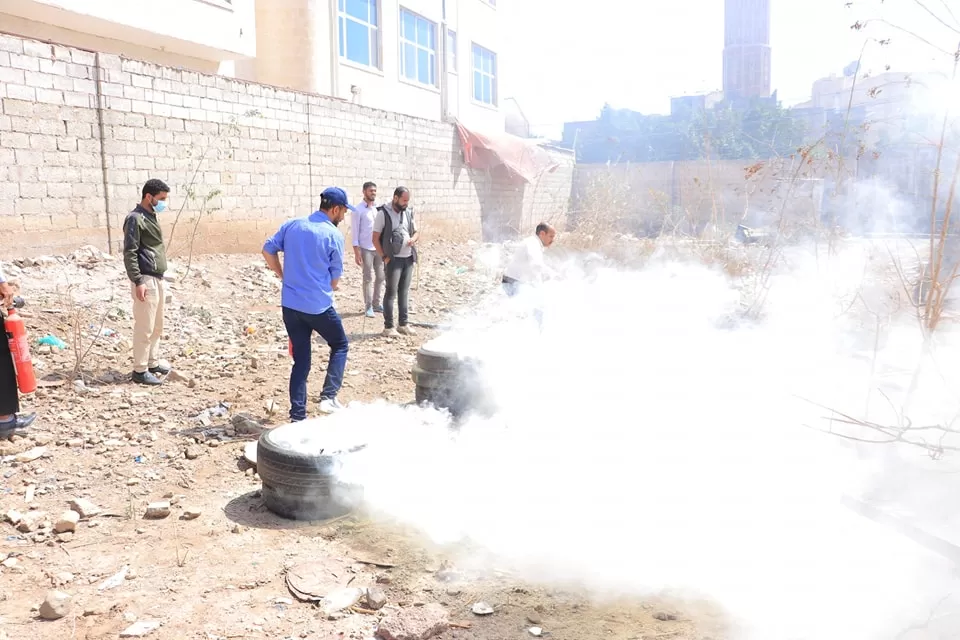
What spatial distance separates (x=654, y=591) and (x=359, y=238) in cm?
610

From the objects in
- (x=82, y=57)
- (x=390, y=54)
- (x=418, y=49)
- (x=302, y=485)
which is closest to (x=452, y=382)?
(x=302, y=485)

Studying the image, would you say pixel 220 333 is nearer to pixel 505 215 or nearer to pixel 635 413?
pixel 635 413

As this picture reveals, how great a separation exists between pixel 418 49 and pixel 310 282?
1742 cm

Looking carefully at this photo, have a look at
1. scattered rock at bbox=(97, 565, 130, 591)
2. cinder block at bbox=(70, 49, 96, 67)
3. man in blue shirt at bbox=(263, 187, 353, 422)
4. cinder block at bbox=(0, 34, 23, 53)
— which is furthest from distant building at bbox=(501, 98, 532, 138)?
scattered rock at bbox=(97, 565, 130, 591)

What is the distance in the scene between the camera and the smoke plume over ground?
3.05 m

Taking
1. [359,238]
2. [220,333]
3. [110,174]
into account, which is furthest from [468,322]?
[110,174]

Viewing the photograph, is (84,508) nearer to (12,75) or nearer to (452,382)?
(452,382)

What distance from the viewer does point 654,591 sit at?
10.00 feet

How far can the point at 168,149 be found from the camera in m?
9.85

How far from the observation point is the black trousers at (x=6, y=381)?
15.1 feet

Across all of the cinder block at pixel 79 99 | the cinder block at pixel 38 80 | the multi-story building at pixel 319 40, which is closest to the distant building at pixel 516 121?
the multi-story building at pixel 319 40

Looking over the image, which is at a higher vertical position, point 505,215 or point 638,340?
point 505,215

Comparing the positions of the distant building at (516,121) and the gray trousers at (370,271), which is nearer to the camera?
the gray trousers at (370,271)

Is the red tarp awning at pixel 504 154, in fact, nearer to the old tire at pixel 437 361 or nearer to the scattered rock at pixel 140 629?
the old tire at pixel 437 361
